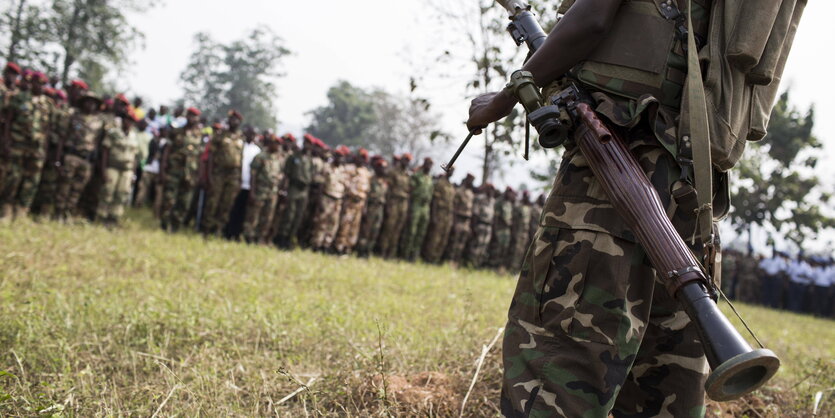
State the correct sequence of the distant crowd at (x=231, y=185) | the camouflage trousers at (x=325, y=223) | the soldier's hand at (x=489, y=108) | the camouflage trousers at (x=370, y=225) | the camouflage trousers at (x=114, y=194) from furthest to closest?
the camouflage trousers at (x=370, y=225) < the camouflage trousers at (x=325, y=223) < the camouflage trousers at (x=114, y=194) < the distant crowd at (x=231, y=185) < the soldier's hand at (x=489, y=108)

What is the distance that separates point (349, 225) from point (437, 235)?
2.13m

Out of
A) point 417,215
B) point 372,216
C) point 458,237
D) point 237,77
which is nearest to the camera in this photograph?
point 372,216

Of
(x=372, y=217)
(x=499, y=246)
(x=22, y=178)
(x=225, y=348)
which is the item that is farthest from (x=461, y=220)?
(x=225, y=348)

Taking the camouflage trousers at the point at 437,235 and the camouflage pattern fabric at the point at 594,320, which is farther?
the camouflage trousers at the point at 437,235

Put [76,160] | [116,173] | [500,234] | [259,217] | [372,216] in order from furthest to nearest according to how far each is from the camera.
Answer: [500,234]
[372,216]
[259,217]
[116,173]
[76,160]

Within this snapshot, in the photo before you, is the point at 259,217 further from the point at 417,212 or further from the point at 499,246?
the point at 499,246

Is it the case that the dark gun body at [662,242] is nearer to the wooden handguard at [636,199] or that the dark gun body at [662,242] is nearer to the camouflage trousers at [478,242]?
the wooden handguard at [636,199]

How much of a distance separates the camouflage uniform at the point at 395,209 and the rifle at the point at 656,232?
351 inches

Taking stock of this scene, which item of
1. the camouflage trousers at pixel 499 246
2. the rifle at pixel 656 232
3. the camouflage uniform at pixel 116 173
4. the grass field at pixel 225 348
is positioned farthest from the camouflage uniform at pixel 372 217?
the rifle at pixel 656 232

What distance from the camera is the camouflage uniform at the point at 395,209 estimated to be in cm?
1047

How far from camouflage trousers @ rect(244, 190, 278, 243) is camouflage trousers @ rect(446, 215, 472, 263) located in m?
4.10

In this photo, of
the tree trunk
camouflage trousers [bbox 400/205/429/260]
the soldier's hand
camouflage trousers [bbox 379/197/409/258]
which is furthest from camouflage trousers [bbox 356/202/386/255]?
the tree trunk

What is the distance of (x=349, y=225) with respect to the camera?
9.81 metres

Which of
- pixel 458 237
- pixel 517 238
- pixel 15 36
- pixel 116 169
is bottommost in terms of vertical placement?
pixel 458 237
